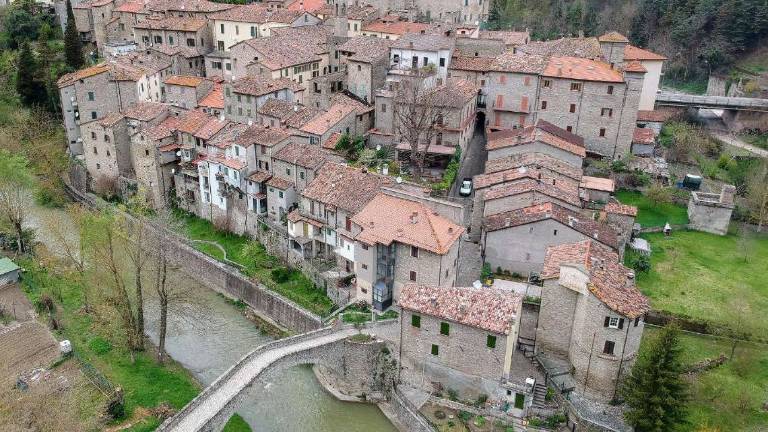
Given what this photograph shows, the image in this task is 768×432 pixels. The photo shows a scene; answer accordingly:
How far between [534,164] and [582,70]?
11541 millimetres

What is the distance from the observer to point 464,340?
3006 cm

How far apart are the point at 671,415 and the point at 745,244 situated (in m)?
20.8

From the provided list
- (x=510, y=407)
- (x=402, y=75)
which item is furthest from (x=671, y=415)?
(x=402, y=75)

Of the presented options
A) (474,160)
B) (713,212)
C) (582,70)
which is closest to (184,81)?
(474,160)

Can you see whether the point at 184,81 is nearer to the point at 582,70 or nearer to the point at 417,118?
the point at 417,118

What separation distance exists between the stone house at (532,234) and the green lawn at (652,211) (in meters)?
9.19

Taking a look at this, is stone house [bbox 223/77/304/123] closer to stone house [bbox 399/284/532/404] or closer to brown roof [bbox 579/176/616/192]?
brown roof [bbox 579/176/616/192]

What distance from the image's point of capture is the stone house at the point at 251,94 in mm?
52300

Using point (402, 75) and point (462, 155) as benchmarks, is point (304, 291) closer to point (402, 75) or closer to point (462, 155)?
point (462, 155)

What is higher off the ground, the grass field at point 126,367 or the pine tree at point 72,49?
the pine tree at point 72,49

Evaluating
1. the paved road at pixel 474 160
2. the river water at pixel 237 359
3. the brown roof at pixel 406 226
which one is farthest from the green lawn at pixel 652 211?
the river water at pixel 237 359

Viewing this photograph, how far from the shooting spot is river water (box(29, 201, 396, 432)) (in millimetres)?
32375

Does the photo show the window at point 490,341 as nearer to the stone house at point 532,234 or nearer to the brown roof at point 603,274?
the brown roof at point 603,274

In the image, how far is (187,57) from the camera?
213ft
